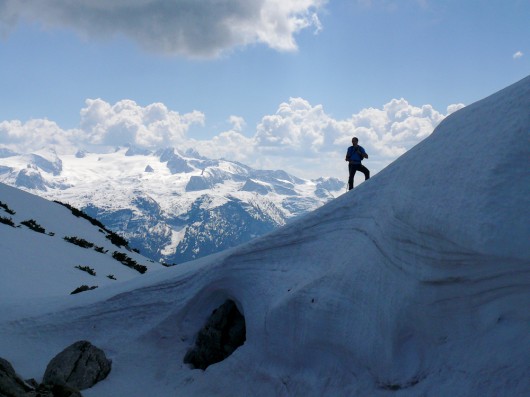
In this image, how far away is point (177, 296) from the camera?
11273mm

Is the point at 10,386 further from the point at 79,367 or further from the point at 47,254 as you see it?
the point at 47,254

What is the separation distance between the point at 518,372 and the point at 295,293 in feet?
13.1

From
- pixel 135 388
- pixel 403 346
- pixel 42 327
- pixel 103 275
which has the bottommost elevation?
A: pixel 403 346

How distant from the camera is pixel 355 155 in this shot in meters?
18.9

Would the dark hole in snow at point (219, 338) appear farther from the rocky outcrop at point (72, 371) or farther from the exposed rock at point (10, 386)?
the exposed rock at point (10, 386)

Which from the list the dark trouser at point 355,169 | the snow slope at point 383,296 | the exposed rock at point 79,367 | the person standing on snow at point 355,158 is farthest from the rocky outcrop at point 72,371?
the dark trouser at point 355,169

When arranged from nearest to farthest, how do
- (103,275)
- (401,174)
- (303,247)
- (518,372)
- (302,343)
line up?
(518,372)
(302,343)
(401,174)
(303,247)
(103,275)

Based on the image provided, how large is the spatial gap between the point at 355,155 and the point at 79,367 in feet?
44.6

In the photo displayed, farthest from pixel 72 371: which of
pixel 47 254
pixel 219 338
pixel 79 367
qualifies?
pixel 47 254

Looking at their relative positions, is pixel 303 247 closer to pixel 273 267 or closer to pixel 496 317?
pixel 273 267

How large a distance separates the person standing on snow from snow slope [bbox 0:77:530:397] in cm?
898

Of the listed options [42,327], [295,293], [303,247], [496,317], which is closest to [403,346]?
[496,317]

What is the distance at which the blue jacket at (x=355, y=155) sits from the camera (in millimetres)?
18906

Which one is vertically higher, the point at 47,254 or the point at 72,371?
the point at 47,254
